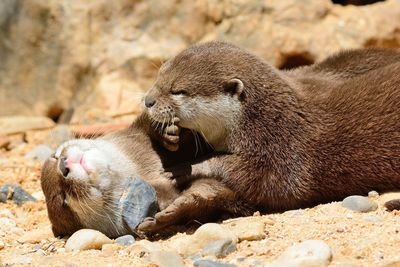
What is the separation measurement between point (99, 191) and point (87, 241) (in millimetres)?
342

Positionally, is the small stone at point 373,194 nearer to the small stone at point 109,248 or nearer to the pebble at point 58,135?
the small stone at point 109,248

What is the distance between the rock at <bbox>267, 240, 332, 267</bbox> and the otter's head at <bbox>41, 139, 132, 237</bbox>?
1148 millimetres

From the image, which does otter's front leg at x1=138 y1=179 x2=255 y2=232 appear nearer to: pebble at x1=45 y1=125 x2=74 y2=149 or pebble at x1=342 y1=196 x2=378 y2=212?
pebble at x1=342 y1=196 x2=378 y2=212

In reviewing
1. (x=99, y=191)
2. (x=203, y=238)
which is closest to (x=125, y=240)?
(x=99, y=191)

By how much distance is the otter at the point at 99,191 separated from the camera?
13.3 ft

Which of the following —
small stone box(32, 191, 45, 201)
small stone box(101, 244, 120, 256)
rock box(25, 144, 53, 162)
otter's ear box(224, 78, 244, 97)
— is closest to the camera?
small stone box(101, 244, 120, 256)

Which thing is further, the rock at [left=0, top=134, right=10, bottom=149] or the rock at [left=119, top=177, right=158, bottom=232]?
the rock at [left=0, top=134, right=10, bottom=149]

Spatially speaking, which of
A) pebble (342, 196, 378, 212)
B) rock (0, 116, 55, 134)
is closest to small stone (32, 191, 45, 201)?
rock (0, 116, 55, 134)

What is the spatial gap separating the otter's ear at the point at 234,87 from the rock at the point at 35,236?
122 centimetres

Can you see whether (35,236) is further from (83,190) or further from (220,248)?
(220,248)

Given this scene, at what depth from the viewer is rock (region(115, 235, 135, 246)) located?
12.8 ft

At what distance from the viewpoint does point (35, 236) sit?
4.16m

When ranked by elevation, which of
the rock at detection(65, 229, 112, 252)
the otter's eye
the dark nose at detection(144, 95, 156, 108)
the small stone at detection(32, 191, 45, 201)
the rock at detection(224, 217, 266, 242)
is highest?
the otter's eye

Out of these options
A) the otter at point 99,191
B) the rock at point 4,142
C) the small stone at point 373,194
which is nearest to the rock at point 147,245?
the otter at point 99,191
